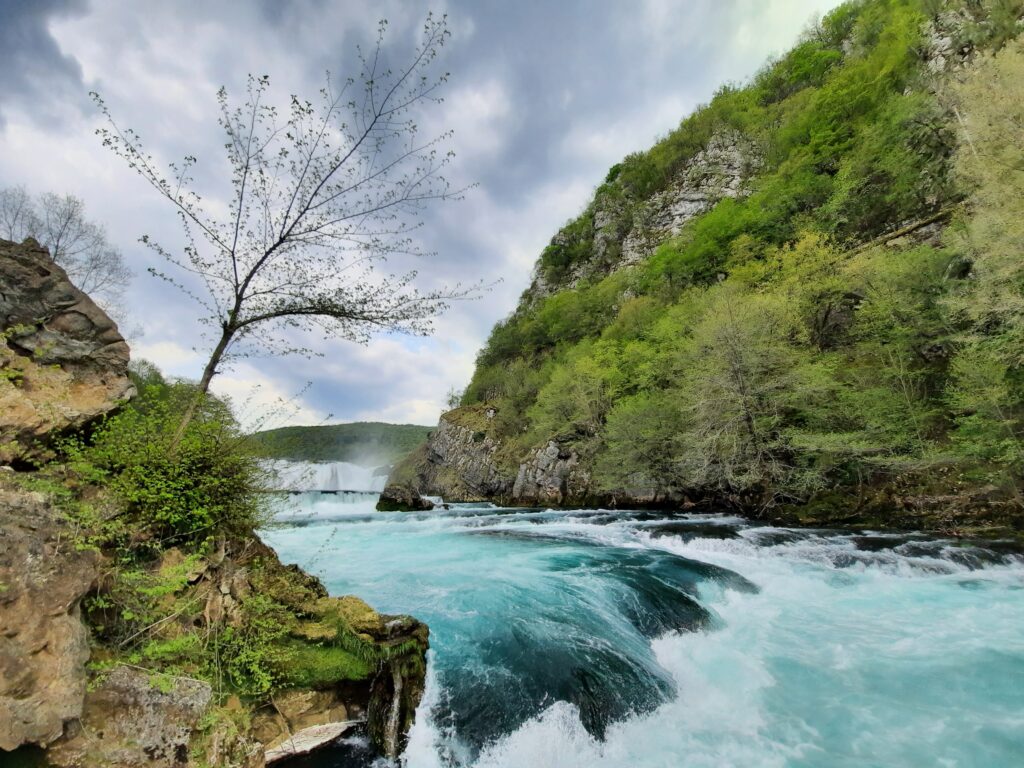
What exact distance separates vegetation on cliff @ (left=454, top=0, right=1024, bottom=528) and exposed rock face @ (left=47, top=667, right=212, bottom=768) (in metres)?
16.2

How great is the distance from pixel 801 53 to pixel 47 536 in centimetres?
7314

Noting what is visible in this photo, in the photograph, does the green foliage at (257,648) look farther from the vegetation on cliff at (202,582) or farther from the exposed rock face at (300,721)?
the exposed rock face at (300,721)

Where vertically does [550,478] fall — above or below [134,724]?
above

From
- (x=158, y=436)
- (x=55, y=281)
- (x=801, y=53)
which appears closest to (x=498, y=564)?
(x=158, y=436)

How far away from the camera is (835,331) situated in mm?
19953

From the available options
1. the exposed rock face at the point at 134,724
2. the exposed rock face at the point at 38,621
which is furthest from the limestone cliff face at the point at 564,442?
the exposed rock face at the point at 38,621

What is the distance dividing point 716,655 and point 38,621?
23.7 feet

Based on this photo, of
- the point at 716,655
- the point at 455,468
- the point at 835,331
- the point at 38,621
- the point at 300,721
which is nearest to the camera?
the point at 38,621

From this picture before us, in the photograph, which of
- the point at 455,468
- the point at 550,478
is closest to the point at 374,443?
the point at 455,468

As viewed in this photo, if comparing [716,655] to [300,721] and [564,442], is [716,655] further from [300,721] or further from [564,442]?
[564,442]

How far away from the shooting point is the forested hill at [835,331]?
39.2 feet

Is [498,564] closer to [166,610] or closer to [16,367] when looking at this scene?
[166,610]

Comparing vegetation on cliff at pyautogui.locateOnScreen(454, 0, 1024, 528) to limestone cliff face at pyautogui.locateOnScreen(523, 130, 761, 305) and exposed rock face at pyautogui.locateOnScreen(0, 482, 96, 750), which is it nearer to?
limestone cliff face at pyautogui.locateOnScreen(523, 130, 761, 305)

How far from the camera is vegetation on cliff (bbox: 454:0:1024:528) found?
11.8 m
